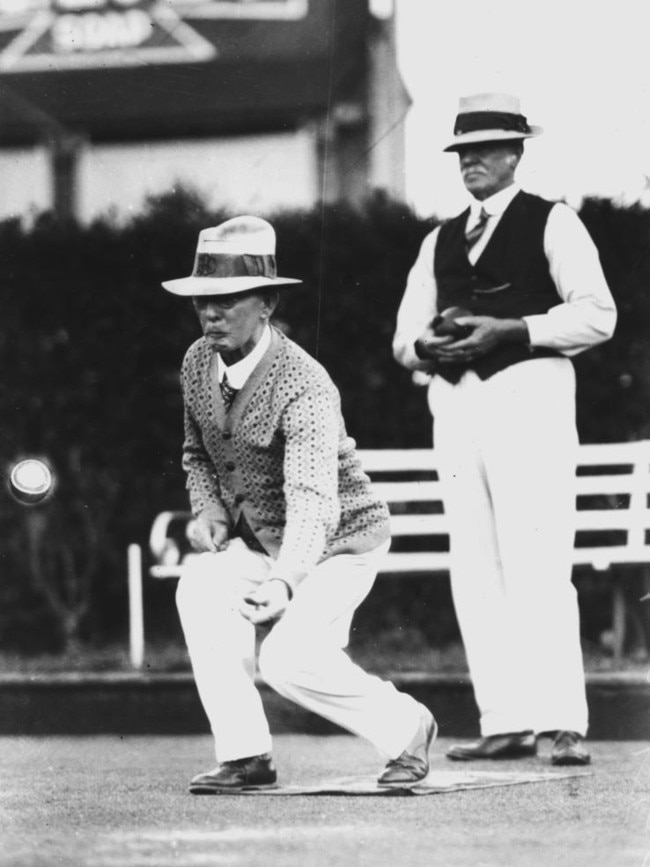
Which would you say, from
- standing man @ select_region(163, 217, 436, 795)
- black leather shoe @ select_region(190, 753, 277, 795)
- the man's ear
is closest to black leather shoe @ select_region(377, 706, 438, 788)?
standing man @ select_region(163, 217, 436, 795)

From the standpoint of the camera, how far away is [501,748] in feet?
17.8

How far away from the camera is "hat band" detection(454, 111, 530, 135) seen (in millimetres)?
5555

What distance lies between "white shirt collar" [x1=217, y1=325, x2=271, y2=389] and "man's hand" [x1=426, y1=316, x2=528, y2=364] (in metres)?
0.80

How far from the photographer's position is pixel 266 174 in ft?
24.9

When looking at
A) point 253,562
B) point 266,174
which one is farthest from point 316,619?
point 266,174

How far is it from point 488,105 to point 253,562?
1.55 meters

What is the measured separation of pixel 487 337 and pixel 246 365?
2.91ft

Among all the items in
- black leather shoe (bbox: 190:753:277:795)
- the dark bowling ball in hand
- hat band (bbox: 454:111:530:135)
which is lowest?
black leather shoe (bbox: 190:753:277:795)

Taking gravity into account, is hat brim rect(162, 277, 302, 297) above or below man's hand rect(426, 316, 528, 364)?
above

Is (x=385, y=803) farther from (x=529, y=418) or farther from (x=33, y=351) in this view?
(x=33, y=351)

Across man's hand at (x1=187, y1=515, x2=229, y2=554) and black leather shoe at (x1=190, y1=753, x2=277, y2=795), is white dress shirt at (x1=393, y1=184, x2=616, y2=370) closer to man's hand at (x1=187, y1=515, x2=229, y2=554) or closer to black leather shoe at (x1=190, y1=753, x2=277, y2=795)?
man's hand at (x1=187, y1=515, x2=229, y2=554)

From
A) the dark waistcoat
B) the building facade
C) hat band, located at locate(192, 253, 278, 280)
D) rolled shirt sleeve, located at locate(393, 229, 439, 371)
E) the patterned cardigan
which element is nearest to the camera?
the patterned cardigan

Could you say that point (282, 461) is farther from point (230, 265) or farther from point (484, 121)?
point (484, 121)

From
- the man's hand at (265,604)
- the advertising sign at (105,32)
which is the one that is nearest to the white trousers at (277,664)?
the man's hand at (265,604)
